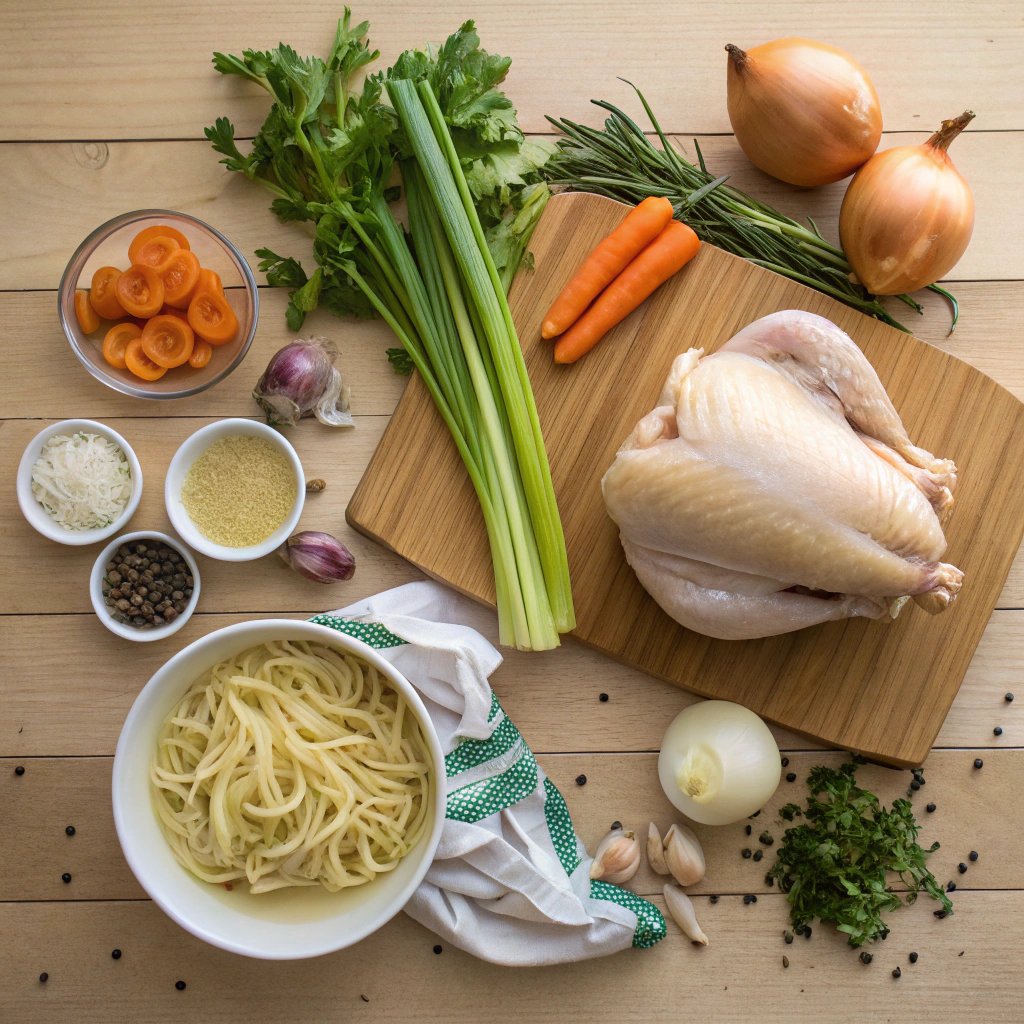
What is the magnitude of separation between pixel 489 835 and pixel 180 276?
157 cm

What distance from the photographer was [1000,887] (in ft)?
6.89

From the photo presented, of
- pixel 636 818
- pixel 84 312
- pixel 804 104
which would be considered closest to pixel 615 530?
pixel 636 818

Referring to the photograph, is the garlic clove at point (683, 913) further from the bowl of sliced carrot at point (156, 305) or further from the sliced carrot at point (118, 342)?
the sliced carrot at point (118, 342)

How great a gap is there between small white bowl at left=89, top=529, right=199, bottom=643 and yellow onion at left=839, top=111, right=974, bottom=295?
6.10ft

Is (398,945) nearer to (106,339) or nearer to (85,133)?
(106,339)

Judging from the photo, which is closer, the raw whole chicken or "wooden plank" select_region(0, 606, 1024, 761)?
the raw whole chicken

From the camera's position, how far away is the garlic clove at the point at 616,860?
2012mm

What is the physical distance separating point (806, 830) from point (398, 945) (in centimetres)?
110

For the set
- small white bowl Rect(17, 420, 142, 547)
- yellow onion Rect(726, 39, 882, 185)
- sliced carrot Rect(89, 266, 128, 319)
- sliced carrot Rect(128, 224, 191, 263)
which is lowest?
Answer: small white bowl Rect(17, 420, 142, 547)

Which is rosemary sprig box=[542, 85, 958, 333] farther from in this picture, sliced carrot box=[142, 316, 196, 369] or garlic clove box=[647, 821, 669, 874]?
garlic clove box=[647, 821, 669, 874]

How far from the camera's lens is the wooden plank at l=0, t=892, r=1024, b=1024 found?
203cm

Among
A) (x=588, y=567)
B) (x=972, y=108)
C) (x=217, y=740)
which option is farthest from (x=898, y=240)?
(x=217, y=740)

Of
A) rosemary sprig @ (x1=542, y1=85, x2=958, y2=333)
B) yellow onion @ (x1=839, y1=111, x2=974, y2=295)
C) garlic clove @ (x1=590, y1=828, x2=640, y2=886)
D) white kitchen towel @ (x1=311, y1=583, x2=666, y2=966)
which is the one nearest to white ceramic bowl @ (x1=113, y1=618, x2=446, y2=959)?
white kitchen towel @ (x1=311, y1=583, x2=666, y2=966)

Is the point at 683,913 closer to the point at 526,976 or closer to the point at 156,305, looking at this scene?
the point at 526,976
